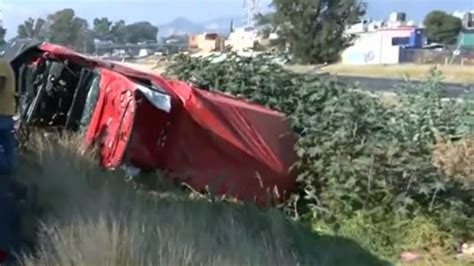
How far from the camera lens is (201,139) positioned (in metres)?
8.88

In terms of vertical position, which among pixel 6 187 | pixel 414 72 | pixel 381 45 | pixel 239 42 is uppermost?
pixel 6 187

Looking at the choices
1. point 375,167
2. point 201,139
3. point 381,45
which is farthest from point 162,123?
point 381,45

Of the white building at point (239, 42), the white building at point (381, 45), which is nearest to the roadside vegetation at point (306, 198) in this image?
the white building at point (239, 42)

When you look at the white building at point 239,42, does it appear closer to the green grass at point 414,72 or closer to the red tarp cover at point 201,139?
the green grass at point 414,72

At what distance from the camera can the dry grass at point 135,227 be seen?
5004mm

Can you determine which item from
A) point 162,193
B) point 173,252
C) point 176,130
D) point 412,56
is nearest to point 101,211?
point 173,252

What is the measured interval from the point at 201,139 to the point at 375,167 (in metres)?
1.65

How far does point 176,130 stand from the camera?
8.81 m

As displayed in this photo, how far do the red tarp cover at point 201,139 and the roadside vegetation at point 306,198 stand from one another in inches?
9.0

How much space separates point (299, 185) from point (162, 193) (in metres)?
1.49

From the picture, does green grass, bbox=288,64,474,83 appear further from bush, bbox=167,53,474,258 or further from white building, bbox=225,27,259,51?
bush, bbox=167,53,474,258

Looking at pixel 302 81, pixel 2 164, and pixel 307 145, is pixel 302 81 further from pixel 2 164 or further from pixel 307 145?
pixel 2 164

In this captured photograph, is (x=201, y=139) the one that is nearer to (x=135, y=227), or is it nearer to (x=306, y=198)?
(x=306, y=198)

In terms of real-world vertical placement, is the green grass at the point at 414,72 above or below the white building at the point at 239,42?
below
